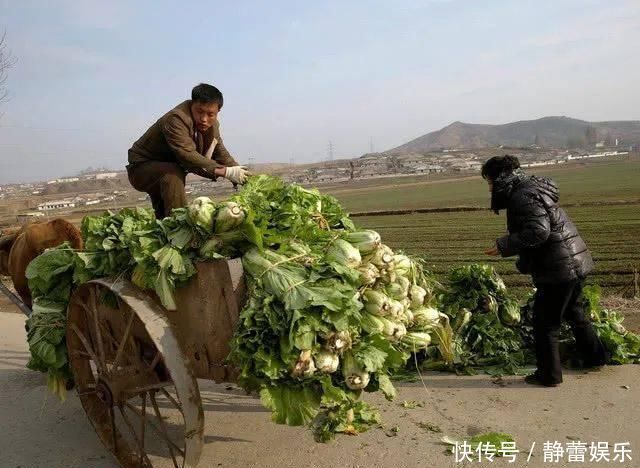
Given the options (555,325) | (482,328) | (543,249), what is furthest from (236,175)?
(555,325)

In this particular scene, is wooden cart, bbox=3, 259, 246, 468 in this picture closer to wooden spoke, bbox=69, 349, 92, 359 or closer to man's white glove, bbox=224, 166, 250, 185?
wooden spoke, bbox=69, 349, 92, 359

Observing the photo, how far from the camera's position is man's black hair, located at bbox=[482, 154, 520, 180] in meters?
4.81

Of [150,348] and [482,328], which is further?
[482,328]

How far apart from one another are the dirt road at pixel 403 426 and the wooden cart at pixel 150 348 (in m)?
0.48

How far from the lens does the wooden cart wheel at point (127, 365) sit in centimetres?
300

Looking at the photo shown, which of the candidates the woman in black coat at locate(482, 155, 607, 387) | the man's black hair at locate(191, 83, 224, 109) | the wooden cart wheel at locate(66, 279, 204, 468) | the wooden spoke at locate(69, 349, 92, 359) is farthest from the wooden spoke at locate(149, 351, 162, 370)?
the woman in black coat at locate(482, 155, 607, 387)

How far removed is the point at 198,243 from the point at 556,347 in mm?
3315

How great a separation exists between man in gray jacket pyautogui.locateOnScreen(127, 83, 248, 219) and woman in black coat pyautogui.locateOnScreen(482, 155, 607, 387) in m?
2.32

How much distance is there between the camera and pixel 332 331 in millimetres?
2797

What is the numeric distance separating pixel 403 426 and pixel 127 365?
2.08 meters

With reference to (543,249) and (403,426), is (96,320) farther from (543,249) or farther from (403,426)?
(543,249)

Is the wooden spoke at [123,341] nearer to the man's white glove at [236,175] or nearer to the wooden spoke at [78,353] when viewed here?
the wooden spoke at [78,353]

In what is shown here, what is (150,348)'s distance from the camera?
3.59 m

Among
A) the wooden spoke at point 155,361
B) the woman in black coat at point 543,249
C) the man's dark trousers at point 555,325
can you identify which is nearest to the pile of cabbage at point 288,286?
the wooden spoke at point 155,361
